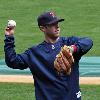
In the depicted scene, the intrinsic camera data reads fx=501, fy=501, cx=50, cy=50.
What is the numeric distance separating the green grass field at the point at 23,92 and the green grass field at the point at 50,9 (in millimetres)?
3122

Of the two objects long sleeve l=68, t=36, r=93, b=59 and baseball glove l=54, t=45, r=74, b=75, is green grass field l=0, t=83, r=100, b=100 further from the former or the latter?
baseball glove l=54, t=45, r=74, b=75

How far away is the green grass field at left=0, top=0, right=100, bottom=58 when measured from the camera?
48.6 feet

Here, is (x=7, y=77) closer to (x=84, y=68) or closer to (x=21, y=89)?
(x=21, y=89)

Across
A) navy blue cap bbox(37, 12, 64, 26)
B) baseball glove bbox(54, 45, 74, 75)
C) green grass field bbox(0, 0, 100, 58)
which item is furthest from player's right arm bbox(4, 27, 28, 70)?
green grass field bbox(0, 0, 100, 58)

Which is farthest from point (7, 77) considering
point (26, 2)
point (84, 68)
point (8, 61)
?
point (26, 2)

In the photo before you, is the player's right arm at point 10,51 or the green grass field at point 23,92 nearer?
the player's right arm at point 10,51

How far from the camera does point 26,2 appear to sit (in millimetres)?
19891

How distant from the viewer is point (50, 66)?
512cm

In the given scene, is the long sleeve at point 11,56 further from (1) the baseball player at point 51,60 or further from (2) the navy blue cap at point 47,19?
(2) the navy blue cap at point 47,19

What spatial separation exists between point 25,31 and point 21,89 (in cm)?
658

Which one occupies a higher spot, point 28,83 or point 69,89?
point 69,89

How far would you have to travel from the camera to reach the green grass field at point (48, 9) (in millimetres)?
14469

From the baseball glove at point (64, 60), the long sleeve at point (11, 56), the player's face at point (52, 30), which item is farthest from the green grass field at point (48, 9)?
the baseball glove at point (64, 60)

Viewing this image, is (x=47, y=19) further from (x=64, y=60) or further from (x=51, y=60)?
(x=64, y=60)
